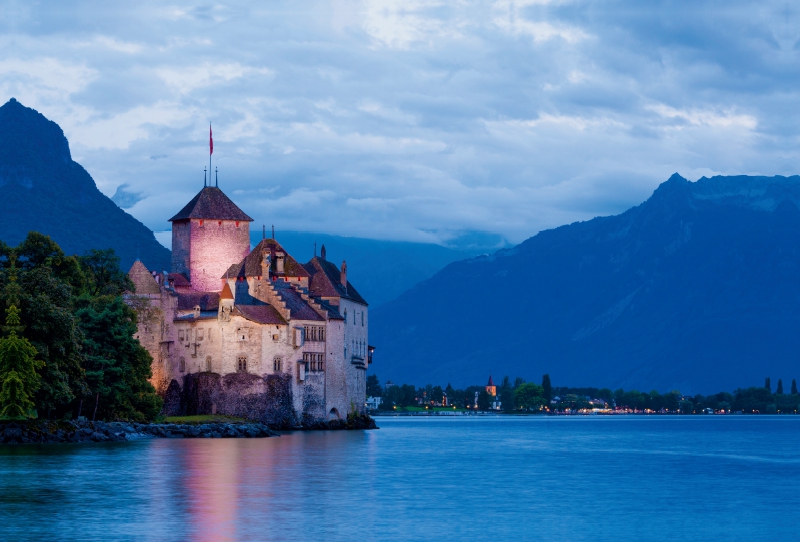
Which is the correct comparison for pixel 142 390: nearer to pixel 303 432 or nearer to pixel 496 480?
pixel 303 432

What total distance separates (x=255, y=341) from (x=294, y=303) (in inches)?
233

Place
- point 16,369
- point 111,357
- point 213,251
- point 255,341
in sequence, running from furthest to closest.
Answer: point 213,251 < point 255,341 < point 111,357 < point 16,369

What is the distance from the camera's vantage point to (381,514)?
4522cm

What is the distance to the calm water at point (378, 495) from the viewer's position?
41062 mm

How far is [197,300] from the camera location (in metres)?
117

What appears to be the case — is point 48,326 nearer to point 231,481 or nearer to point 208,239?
point 231,481

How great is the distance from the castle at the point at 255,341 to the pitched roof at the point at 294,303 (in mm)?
125

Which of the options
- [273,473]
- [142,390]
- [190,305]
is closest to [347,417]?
[190,305]

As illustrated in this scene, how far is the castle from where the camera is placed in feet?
356

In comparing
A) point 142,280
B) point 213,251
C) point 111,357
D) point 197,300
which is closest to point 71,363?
point 111,357

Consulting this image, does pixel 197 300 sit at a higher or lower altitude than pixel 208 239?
lower

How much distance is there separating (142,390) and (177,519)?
182 feet

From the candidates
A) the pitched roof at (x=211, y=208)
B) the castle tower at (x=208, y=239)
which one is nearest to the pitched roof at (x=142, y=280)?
the castle tower at (x=208, y=239)

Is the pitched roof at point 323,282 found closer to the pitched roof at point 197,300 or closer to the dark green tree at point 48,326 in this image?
the pitched roof at point 197,300
